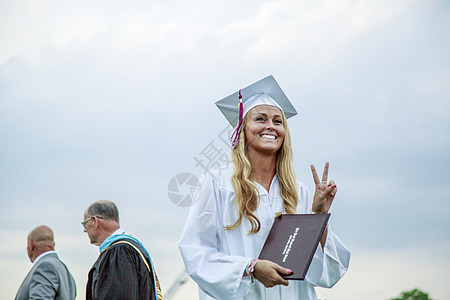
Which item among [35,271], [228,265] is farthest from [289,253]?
[35,271]

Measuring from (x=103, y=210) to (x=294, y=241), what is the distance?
9.22 feet

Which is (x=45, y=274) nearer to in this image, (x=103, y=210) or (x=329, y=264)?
→ (x=103, y=210)

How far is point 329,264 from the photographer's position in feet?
13.6

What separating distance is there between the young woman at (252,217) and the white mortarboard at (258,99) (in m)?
0.08

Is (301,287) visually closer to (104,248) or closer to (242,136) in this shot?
(242,136)

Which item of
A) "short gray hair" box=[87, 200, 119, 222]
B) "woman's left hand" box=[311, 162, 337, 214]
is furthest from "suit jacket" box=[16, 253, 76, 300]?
"woman's left hand" box=[311, 162, 337, 214]

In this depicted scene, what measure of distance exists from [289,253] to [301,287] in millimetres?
512

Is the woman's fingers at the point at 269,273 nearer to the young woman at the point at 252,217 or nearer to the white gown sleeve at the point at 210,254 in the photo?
the young woman at the point at 252,217

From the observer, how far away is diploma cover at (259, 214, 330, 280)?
3631 mm

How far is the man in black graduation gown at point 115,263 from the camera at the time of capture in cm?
547

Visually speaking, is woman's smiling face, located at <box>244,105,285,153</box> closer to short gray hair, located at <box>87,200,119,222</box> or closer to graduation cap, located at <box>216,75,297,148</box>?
graduation cap, located at <box>216,75,297,148</box>

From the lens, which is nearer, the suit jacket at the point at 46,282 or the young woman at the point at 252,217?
the young woman at the point at 252,217

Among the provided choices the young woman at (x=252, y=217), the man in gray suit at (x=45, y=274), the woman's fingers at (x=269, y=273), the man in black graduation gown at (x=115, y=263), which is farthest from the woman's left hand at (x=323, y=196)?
the man in gray suit at (x=45, y=274)

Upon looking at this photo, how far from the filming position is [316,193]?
13.7 feet
